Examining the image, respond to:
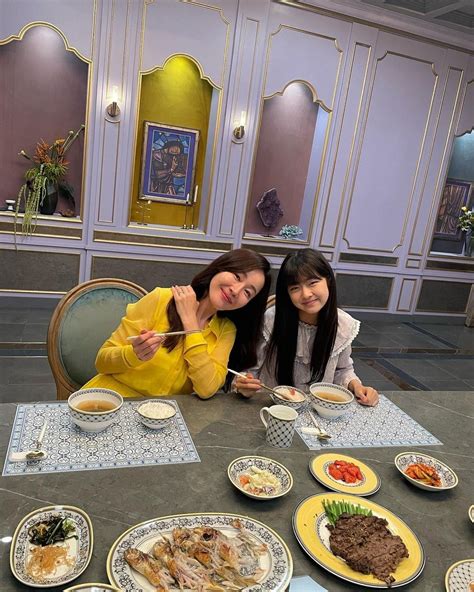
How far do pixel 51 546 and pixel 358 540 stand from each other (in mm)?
540

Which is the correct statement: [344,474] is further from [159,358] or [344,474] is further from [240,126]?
[240,126]

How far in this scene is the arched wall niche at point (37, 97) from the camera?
13.1 ft

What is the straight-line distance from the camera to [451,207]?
222 inches

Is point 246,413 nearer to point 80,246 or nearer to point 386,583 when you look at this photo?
point 386,583

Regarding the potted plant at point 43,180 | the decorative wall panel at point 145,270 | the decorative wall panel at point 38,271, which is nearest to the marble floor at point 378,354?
the decorative wall panel at point 38,271

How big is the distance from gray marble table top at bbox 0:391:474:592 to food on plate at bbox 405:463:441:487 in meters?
0.02

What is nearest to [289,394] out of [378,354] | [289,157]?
[378,354]

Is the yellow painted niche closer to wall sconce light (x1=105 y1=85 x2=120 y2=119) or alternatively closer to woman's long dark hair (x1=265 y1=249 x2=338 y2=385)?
wall sconce light (x1=105 y1=85 x2=120 y2=119)

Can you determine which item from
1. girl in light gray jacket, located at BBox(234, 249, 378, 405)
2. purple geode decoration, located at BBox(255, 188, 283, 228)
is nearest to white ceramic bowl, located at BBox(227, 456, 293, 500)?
girl in light gray jacket, located at BBox(234, 249, 378, 405)

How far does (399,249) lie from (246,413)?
454 cm

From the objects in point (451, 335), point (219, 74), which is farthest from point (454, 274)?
point (219, 74)

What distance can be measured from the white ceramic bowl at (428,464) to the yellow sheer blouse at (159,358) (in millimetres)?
545

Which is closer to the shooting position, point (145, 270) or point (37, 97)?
point (37, 97)

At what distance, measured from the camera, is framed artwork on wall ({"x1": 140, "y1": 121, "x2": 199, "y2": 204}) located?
4.41 m
